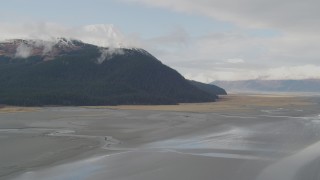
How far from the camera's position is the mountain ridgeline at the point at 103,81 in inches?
5094

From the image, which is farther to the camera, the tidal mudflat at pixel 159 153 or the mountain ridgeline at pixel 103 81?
the mountain ridgeline at pixel 103 81

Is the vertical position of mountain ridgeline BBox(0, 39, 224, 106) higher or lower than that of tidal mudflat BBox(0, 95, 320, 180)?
higher

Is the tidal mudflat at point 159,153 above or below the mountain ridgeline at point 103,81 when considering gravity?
below

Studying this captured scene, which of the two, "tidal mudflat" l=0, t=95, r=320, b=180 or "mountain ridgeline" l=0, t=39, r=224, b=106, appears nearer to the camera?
"tidal mudflat" l=0, t=95, r=320, b=180

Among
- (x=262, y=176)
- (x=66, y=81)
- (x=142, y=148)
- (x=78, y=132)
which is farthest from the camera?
(x=66, y=81)

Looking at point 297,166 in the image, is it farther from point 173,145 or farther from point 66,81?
point 66,81

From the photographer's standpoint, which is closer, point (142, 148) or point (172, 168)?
point (172, 168)

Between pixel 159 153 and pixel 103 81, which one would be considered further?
pixel 103 81

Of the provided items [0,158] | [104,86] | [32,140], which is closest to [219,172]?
[0,158]

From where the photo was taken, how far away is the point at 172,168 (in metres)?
29.1

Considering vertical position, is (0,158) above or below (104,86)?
below

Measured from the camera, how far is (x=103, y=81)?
6097 inches

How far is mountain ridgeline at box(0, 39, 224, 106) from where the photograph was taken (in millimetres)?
129375

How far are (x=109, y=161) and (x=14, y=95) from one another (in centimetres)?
8909
